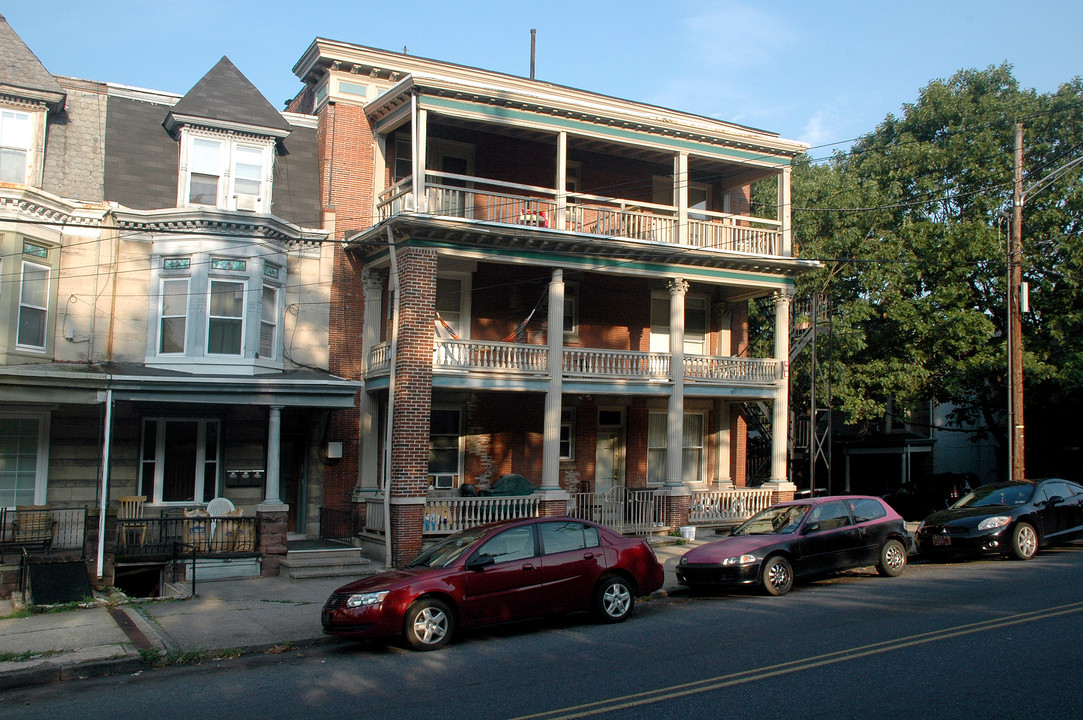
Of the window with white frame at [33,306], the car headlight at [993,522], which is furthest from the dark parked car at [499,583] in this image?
the window with white frame at [33,306]

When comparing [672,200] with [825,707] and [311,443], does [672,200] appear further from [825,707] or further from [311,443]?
[825,707]

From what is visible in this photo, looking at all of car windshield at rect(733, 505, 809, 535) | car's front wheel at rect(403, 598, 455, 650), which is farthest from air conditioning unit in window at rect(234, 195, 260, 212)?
car windshield at rect(733, 505, 809, 535)

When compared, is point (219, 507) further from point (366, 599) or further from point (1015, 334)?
point (1015, 334)

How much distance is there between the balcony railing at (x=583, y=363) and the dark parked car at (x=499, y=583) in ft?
24.3

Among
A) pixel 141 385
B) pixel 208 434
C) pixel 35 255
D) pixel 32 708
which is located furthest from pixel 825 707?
pixel 35 255

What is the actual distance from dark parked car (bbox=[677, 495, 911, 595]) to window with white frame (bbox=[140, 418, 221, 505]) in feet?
33.9

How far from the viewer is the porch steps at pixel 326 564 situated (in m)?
16.9

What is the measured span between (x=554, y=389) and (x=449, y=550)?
852 cm

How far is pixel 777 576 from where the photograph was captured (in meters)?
→ 13.7

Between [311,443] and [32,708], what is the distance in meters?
11.2

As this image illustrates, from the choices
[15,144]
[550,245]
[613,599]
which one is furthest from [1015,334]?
[15,144]

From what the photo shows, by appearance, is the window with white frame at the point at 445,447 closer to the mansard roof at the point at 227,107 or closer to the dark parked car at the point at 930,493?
the mansard roof at the point at 227,107

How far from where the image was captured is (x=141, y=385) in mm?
16641

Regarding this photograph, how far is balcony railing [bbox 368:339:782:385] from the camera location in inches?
754
